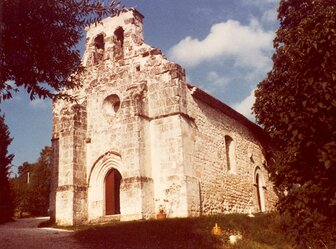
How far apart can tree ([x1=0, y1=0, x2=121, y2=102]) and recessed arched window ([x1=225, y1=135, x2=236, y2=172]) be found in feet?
46.1

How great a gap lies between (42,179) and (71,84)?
33820 mm

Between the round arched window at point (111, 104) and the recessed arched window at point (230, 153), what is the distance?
5966mm

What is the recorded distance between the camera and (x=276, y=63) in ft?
63.0

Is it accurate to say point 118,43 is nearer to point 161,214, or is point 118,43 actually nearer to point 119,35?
point 119,35

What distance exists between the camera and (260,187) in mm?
22969

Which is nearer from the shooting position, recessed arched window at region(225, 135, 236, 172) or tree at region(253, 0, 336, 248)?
tree at region(253, 0, 336, 248)

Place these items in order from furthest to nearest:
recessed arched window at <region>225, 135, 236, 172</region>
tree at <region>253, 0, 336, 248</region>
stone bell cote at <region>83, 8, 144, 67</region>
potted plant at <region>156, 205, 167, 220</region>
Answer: recessed arched window at <region>225, 135, 236, 172</region>, stone bell cote at <region>83, 8, 144, 67</region>, potted plant at <region>156, 205, 167, 220</region>, tree at <region>253, 0, 336, 248</region>

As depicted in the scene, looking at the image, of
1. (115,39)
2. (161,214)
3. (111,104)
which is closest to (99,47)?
(115,39)

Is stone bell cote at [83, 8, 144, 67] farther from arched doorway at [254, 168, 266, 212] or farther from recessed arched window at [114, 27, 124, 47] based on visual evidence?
arched doorway at [254, 168, 266, 212]

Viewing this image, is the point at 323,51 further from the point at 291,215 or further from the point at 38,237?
the point at 38,237

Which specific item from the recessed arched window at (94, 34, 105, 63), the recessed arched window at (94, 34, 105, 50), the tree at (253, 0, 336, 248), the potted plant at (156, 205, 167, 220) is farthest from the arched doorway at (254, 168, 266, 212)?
the tree at (253, 0, 336, 248)

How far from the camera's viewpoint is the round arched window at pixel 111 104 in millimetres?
18156

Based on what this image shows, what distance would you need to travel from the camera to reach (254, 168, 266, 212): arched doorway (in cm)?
2230

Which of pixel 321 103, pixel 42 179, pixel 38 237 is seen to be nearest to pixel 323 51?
pixel 321 103
